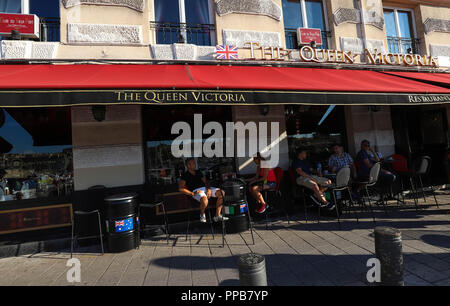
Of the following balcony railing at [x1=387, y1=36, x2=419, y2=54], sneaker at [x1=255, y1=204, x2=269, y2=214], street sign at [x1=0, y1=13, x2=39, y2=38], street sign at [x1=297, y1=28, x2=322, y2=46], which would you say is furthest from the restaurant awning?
balcony railing at [x1=387, y1=36, x2=419, y2=54]

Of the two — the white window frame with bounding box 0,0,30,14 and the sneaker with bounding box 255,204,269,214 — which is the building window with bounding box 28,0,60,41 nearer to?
the white window frame with bounding box 0,0,30,14

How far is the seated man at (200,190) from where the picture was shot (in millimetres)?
3986

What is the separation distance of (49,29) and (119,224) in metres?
4.28

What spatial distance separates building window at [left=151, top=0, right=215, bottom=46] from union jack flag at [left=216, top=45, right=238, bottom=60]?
49 cm

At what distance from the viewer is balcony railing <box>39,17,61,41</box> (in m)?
4.67

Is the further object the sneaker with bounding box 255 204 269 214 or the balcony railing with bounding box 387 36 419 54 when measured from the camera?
the balcony railing with bounding box 387 36 419 54

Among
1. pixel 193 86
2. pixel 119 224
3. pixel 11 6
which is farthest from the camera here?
pixel 11 6

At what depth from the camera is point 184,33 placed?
525cm

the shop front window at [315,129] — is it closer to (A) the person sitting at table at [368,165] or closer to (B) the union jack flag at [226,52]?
(A) the person sitting at table at [368,165]

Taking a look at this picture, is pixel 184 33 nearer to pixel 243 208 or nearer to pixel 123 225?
pixel 243 208

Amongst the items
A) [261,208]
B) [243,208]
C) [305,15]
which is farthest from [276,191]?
[305,15]

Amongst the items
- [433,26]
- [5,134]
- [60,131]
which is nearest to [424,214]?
[433,26]

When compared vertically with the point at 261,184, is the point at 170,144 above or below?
above
